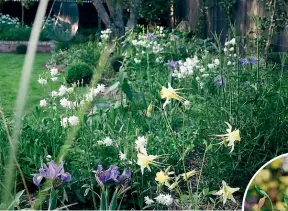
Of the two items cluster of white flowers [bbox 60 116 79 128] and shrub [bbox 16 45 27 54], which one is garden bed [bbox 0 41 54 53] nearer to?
shrub [bbox 16 45 27 54]

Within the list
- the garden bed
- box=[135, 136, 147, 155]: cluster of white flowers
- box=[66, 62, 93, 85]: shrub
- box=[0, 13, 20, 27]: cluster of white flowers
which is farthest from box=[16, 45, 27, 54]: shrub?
box=[135, 136, 147, 155]: cluster of white flowers

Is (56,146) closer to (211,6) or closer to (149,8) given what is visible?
(211,6)

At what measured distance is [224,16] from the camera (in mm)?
11938

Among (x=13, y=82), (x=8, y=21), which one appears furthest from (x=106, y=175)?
(x=8, y=21)

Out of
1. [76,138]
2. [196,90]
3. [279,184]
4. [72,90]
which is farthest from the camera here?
[196,90]

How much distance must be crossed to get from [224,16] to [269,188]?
1062 cm

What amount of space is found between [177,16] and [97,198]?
1550 cm

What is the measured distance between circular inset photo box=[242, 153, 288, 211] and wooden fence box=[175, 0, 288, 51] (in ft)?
11.9

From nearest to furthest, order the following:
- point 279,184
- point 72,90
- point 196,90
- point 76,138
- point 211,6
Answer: point 279,184, point 72,90, point 76,138, point 196,90, point 211,6

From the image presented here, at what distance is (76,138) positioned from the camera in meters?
3.37

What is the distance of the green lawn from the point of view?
7.03 meters

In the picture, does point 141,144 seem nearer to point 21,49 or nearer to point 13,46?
point 21,49

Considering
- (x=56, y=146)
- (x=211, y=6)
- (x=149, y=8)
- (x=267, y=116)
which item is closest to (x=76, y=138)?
(x=56, y=146)

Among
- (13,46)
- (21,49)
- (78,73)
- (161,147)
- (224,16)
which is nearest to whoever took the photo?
(161,147)
